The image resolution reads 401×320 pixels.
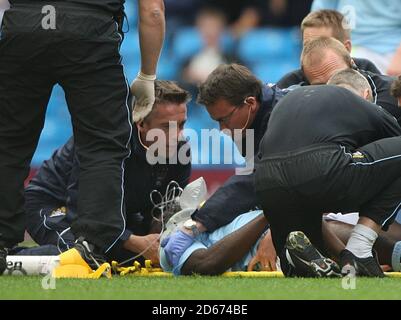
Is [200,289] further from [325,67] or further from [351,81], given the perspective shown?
[325,67]

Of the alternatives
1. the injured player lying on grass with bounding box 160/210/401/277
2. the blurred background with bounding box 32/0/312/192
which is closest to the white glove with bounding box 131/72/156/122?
the injured player lying on grass with bounding box 160/210/401/277

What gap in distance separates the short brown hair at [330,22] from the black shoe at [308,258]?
3.24 m

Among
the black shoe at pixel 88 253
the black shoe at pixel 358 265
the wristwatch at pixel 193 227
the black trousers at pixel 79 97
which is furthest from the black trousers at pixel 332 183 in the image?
the black shoe at pixel 88 253

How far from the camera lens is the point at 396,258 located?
5977mm

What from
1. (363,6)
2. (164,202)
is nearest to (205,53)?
(363,6)

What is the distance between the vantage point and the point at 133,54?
440 inches

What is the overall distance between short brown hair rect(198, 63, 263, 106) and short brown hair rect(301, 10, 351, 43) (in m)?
1.96

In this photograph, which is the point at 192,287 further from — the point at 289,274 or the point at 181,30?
the point at 181,30

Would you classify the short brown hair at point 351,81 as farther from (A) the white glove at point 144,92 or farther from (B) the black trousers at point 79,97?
(B) the black trousers at point 79,97

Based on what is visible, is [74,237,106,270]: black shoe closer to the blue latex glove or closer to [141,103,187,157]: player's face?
the blue latex glove

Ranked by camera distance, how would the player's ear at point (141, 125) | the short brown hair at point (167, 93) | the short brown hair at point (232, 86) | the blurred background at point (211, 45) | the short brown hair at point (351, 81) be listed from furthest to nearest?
the blurred background at point (211, 45) → the short brown hair at point (167, 93) → the player's ear at point (141, 125) → the short brown hair at point (232, 86) → the short brown hair at point (351, 81)

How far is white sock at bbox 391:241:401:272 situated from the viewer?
19.6 ft

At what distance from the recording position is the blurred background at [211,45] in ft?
36.2
